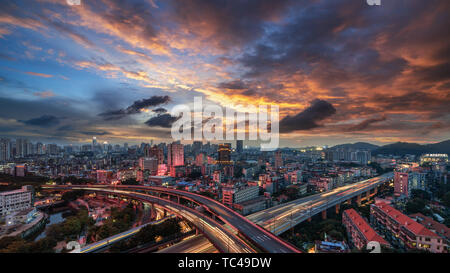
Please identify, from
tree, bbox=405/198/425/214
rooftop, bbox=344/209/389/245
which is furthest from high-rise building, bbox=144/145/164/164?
tree, bbox=405/198/425/214

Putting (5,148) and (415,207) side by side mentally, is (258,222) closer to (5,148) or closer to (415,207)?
(415,207)

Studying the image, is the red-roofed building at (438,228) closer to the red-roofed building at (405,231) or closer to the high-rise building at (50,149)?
the red-roofed building at (405,231)

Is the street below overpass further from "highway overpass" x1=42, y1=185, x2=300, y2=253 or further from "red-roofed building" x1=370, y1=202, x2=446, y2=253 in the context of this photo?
"red-roofed building" x1=370, y1=202, x2=446, y2=253

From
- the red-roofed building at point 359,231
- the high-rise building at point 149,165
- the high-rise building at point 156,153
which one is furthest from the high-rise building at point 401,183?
the high-rise building at point 156,153

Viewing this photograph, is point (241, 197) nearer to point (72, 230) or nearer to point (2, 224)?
point (72, 230)

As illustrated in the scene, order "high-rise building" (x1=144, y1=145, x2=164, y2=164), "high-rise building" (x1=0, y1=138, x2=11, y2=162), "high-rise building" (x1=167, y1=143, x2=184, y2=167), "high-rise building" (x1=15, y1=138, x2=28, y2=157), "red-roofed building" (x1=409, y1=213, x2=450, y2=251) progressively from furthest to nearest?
"high-rise building" (x1=144, y1=145, x2=164, y2=164)
"high-rise building" (x1=167, y1=143, x2=184, y2=167)
"high-rise building" (x1=15, y1=138, x2=28, y2=157)
"high-rise building" (x1=0, y1=138, x2=11, y2=162)
"red-roofed building" (x1=409, y1=213, x2=450, y2=251)
